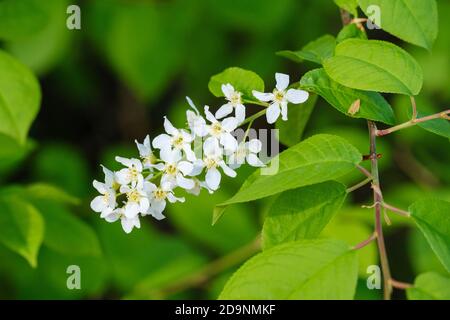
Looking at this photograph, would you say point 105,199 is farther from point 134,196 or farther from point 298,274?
point 298,274

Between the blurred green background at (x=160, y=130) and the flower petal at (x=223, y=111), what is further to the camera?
the blurred green background at (x=160, y=130)

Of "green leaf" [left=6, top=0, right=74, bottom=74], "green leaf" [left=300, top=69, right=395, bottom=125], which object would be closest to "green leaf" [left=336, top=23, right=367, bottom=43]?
"green leaf" [left=300, top=69, right=395, bottom=125]

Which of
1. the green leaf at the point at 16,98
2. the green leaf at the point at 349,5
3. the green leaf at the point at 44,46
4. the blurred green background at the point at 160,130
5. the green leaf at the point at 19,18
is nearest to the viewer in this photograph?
the green leaf at the point at 349,5

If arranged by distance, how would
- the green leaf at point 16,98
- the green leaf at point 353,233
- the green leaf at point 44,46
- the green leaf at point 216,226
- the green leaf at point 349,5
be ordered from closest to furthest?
the green leaf at point 349,5 → the green leaf at point 16,98 → the green leaf at point 353,233 → the green leaf at point 216,226 → the green leaf at point 44,46

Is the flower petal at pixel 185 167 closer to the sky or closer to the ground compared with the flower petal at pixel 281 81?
closer to the ground

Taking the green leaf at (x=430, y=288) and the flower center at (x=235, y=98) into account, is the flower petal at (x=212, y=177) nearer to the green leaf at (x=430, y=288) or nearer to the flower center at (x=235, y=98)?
the flower center at (x=235, y=98)

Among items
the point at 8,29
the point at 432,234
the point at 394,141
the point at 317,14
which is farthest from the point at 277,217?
the point at 394,141

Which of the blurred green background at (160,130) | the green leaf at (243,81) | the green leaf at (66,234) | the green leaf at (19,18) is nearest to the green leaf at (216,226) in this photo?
the blurred green background at (160,130)
